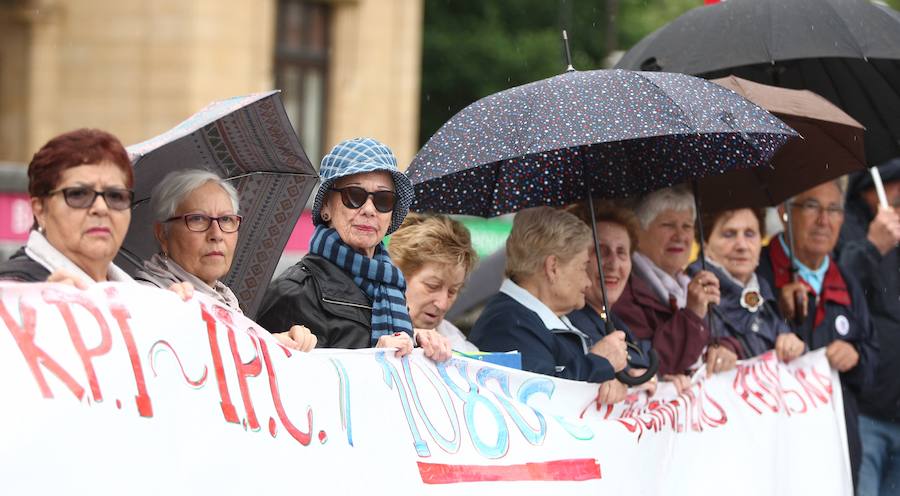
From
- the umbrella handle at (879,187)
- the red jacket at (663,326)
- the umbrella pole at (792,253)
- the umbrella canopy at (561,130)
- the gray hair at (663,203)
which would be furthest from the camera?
the umbrella handle at (879,187)

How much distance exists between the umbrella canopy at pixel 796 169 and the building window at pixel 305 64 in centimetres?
1694

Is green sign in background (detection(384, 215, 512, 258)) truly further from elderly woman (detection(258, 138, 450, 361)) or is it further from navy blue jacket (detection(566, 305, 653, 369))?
elderly woman (detection(258, 138, 450, 361))

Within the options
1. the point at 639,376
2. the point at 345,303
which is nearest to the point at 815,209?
the point at 639,376

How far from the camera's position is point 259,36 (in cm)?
2303

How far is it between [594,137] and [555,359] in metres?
0.82

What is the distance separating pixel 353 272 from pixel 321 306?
0.61 ft

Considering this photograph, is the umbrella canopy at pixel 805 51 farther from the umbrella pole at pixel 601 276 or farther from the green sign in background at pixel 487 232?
the green sign in background at pixel 487 232

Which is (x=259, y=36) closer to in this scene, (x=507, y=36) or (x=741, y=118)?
(x=507, y=36)

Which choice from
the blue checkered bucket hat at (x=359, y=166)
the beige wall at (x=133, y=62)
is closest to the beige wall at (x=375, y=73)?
the beige wall at (x=133, y=62)

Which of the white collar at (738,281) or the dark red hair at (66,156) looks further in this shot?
the white collar at (738,281)

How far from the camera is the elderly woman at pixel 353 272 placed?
199 inches

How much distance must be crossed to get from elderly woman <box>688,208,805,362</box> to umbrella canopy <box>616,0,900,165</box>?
66cm

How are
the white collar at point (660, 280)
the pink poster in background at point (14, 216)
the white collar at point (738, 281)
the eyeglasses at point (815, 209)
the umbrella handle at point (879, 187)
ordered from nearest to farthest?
the white collar at point (660, 280), the white collar at point (738, 281), the eyeglasses at point (815, 209), the umbrella handle at point (879, 187), the pink poster in background at point (14, 216)

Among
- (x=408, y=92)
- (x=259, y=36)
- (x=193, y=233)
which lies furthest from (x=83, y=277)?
(x=408, y=92)
